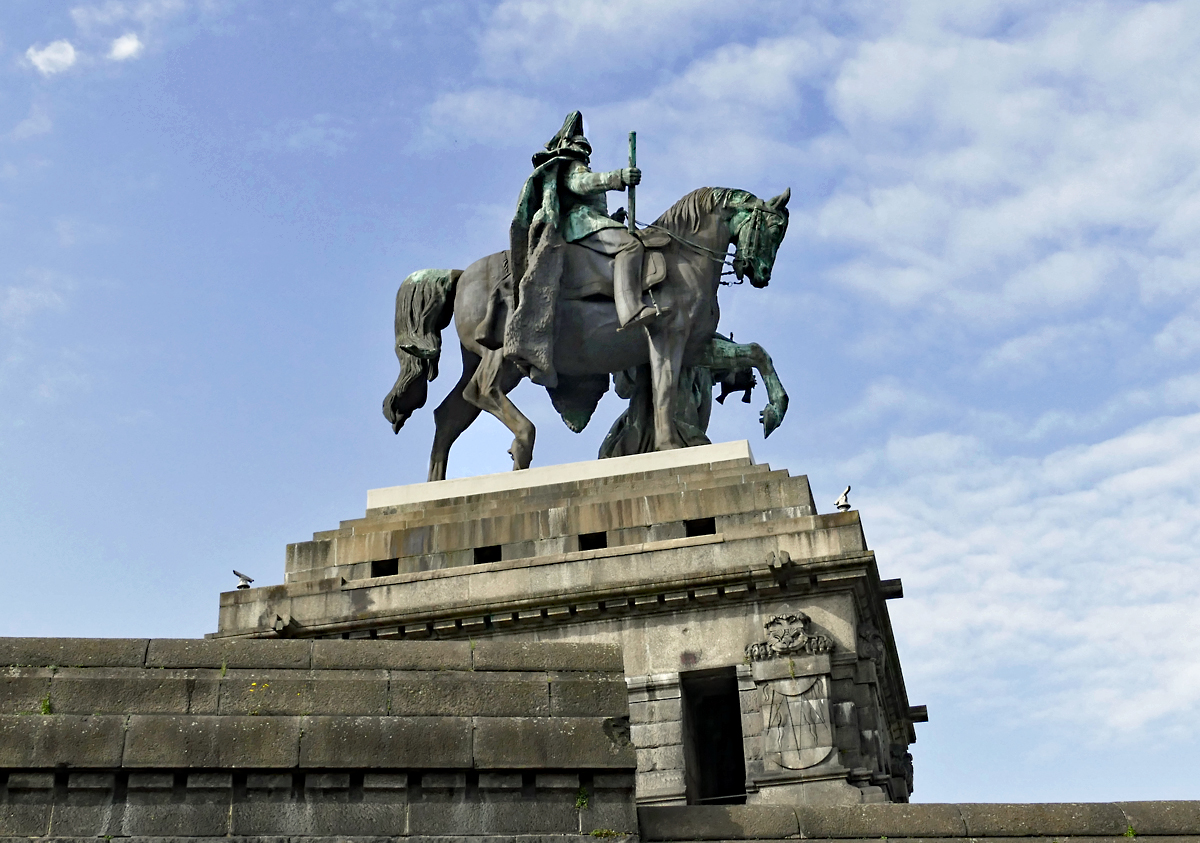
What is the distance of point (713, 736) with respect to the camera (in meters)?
23.6

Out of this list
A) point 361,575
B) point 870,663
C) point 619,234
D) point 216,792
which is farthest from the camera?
point 619,234

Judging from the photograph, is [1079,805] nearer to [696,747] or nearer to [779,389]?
[696,747]

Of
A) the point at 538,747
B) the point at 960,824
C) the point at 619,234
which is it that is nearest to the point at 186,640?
the point at 538,747

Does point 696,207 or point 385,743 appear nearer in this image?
point 385,743

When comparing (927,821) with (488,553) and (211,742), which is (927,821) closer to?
(211,742)

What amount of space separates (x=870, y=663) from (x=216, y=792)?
521 inches

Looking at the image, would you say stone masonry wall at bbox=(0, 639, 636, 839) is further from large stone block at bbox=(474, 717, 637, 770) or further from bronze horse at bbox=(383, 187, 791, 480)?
bronze horse at bbox=(383, 187, 791, 480)

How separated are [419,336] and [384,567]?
16.2 ft

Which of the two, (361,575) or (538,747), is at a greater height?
(361,575)

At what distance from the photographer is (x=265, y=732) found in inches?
454

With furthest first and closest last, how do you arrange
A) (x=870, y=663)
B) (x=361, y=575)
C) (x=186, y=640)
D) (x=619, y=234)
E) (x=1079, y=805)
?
(x=619, y=234) < (x=361, y=575) < (x=870, y=663) < (x=1079, y=805) < (x=186, y=640)

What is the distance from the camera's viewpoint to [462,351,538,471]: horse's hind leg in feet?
89.4

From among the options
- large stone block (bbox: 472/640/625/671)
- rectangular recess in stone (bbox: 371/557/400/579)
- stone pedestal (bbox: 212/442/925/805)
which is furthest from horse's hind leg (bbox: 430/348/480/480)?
large stone block (bbox: 472/640/625/671)

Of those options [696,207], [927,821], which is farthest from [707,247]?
[927,821]
